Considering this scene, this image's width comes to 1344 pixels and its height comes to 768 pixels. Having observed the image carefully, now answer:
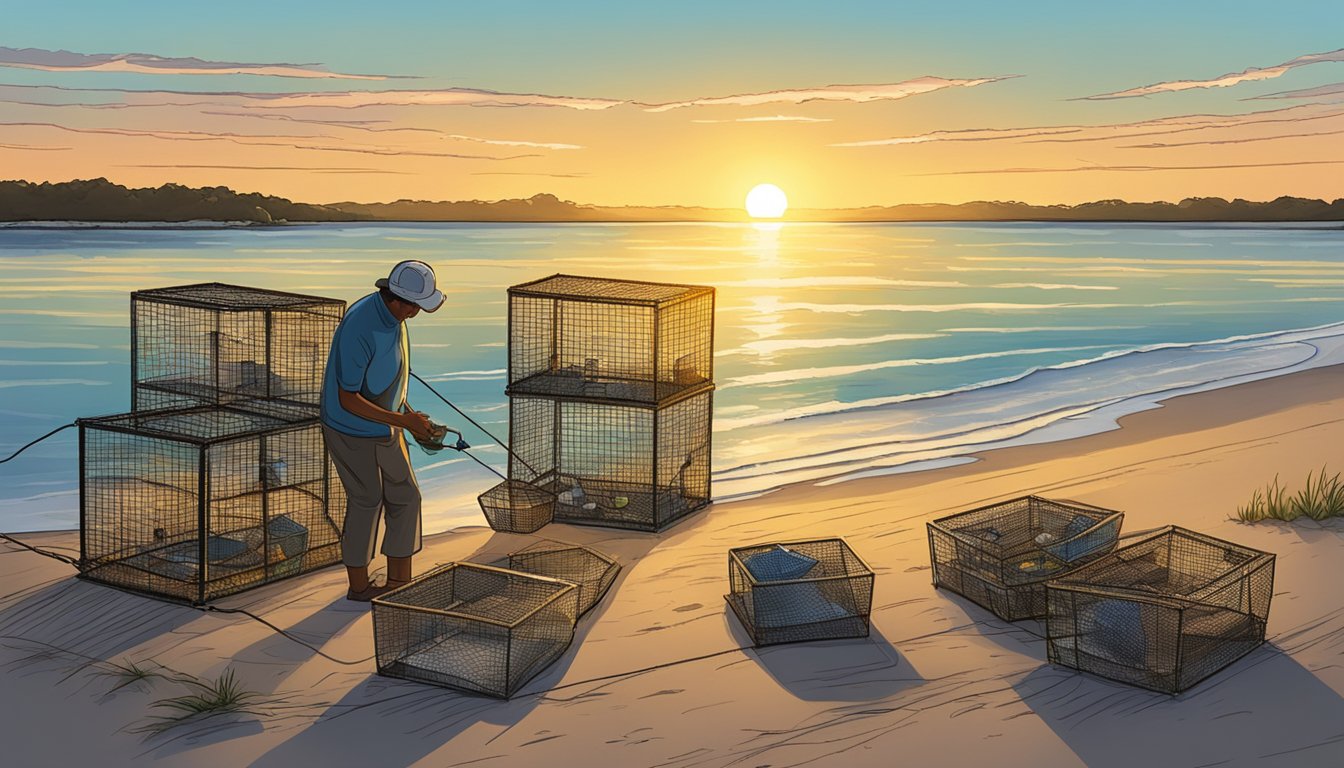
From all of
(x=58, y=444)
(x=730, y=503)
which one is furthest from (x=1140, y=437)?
(x=58, y=444)

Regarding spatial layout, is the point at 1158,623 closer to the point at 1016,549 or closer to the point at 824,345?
the point at 1016,549

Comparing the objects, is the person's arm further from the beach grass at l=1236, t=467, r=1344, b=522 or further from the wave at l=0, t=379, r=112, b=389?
the wave at l=0, t=379, r=112, b=389

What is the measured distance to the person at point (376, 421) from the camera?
21.1 feet

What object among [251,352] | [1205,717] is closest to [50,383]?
[251,352]

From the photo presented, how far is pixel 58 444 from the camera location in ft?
48.5

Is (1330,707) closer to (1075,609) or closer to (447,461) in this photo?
(1075,609)

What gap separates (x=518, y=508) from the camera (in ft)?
28.2

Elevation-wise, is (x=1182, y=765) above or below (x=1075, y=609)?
below

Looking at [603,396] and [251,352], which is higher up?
[251,352]

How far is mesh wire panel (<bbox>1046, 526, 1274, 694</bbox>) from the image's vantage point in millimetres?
5613

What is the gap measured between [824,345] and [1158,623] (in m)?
22.2

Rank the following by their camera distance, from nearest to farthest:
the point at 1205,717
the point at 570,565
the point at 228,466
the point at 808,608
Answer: the point at 1205,717, the point at 808,608, the point at 570,565, the point at 228,466

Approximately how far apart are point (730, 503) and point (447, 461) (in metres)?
4.79

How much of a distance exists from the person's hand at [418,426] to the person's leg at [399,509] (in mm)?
204
